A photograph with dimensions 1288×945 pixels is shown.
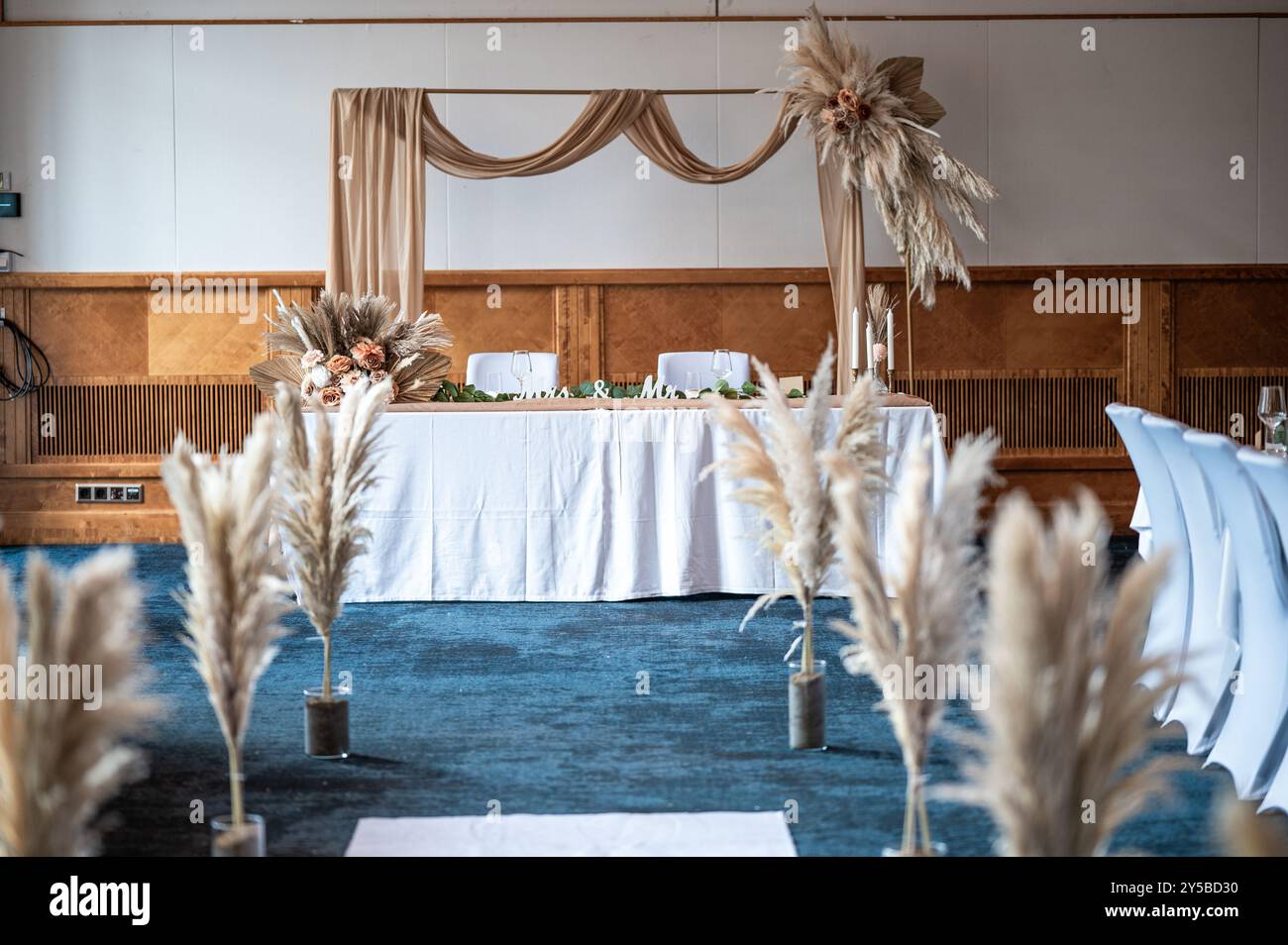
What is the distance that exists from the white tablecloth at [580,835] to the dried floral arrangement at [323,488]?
0.60m

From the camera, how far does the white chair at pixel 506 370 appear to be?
6727 mm

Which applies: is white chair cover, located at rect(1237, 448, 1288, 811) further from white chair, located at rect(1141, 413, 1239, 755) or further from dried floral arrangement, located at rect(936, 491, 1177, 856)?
dried floral arrangement, located at rect(936, 491, 1177, 856)

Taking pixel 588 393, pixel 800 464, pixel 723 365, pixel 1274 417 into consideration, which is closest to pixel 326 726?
pixel 800 464

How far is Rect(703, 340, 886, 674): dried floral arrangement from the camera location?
3.03 m

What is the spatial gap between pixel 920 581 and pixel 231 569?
105 cm

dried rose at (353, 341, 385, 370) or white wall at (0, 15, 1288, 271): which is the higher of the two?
white wall at (0, 15, 1288, 271)

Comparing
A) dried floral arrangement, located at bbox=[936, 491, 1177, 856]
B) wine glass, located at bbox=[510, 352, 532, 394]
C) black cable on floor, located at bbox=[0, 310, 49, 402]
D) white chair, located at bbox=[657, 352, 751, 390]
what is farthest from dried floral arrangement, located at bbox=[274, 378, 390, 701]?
black cable on floor, located at bbox=[0, 310, 49, 402]

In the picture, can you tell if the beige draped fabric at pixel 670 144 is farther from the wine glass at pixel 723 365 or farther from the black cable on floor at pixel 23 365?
the black cable on floor at pixel 23 365

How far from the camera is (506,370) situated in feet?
22.4

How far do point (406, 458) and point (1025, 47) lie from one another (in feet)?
15.3

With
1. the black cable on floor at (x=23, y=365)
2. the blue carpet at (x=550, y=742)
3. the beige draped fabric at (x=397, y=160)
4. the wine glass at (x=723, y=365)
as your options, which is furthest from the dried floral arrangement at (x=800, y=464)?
the black cable on floor at (x=23, y=365)

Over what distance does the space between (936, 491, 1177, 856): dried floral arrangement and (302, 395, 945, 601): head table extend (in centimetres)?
401

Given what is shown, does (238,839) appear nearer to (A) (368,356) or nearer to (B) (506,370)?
(A) (368,356)
